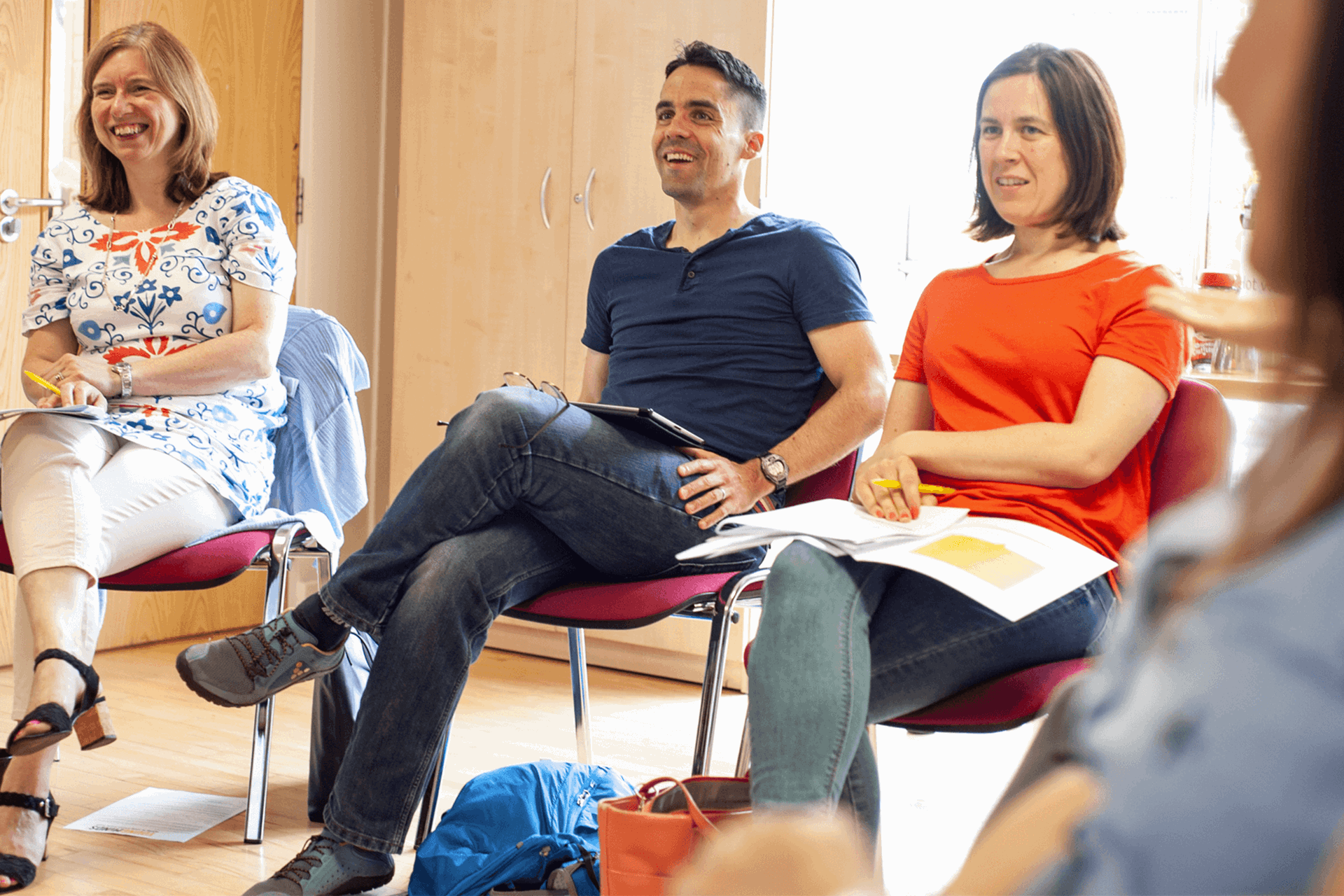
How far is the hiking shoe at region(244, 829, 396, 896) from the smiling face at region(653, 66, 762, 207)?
1134mm

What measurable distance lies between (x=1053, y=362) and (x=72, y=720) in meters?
1.36

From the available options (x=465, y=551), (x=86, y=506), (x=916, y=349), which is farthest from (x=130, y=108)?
(x=916, y=349)

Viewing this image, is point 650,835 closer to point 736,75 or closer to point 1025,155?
point 1025,155

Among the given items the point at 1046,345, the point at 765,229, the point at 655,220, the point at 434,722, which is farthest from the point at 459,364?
the point at 1046,345

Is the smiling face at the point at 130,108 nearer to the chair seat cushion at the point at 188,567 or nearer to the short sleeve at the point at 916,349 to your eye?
the chair seat cushion at the point at 188,567

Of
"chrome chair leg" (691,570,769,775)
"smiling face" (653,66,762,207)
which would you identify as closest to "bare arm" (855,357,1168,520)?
"chrome chair leg" (691,570,769,775)

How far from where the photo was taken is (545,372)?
3.10 m

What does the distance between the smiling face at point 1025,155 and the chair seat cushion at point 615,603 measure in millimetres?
621

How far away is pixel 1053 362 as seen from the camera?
145cm

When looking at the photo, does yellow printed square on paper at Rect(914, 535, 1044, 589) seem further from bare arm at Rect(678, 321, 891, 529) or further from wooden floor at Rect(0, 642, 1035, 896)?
wooden floor at Rect(0, 642, 1035, 896)

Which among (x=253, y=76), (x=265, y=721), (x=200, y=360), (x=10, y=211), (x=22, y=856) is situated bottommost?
(x=22, y=856)

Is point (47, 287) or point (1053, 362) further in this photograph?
point (47, 287)

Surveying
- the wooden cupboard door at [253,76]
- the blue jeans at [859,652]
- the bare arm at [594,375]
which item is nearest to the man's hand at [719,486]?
the blue jeans at [859,652]

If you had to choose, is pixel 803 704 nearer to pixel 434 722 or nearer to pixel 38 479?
pixel 434 722
